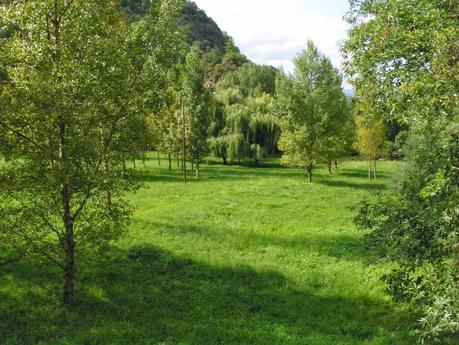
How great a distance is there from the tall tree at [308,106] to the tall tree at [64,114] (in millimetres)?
28457

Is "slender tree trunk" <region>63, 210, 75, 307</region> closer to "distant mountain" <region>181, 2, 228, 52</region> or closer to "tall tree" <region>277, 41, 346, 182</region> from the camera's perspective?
"tall tree" <region>277, 41, 346, 182</region>

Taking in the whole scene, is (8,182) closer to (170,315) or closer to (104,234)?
(104,234)

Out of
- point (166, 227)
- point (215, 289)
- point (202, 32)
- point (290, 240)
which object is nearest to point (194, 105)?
point (166, 227)

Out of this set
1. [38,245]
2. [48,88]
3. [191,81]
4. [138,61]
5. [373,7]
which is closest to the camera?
[373,7]

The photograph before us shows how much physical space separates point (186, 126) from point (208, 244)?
2402cm

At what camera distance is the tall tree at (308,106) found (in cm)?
4256

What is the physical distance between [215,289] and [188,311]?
189 cm

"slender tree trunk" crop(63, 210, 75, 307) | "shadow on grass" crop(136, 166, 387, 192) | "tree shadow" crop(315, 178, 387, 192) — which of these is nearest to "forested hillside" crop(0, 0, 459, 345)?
"slender tree trunk" crop(63, 210, 75, 307)

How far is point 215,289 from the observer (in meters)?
17.4

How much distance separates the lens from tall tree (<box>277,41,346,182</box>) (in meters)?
42.6

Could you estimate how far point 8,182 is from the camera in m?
14.0

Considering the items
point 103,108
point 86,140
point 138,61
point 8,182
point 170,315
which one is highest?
point 138,61

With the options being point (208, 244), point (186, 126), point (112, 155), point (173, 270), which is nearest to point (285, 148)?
point (186, 126)

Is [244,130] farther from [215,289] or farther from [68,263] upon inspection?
[68,263]
